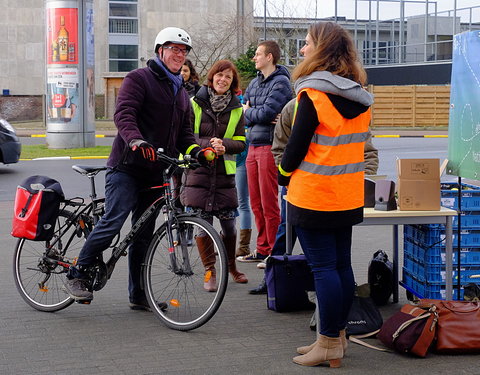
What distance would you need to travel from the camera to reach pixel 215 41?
157ft

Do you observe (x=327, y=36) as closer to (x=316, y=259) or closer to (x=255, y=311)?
(x=316, y=259)

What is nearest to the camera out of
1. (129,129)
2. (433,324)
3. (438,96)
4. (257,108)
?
(433,324)

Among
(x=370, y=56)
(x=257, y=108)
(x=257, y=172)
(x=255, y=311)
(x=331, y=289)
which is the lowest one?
(x=255, y=311)

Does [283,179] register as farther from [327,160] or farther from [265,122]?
[265,122]

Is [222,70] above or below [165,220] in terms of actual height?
above

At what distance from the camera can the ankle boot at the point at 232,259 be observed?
742 centimetres

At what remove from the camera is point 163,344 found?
5605 millimetres

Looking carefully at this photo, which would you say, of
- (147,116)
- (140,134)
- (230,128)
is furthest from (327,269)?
(230,128)

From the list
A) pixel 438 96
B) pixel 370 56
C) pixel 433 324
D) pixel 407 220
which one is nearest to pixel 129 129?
pixel 407 220

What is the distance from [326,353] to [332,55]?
5.91 feet

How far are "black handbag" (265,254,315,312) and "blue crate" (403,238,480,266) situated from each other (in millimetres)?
842

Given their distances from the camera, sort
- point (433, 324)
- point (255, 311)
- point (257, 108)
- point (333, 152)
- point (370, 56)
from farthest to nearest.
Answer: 1. point (370, 56)
2. point (257, 108)
3. point (255, 311)
4. point (433, 324)
5. point (333, 152)

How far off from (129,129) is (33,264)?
5.10ft

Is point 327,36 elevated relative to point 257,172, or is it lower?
elevated
